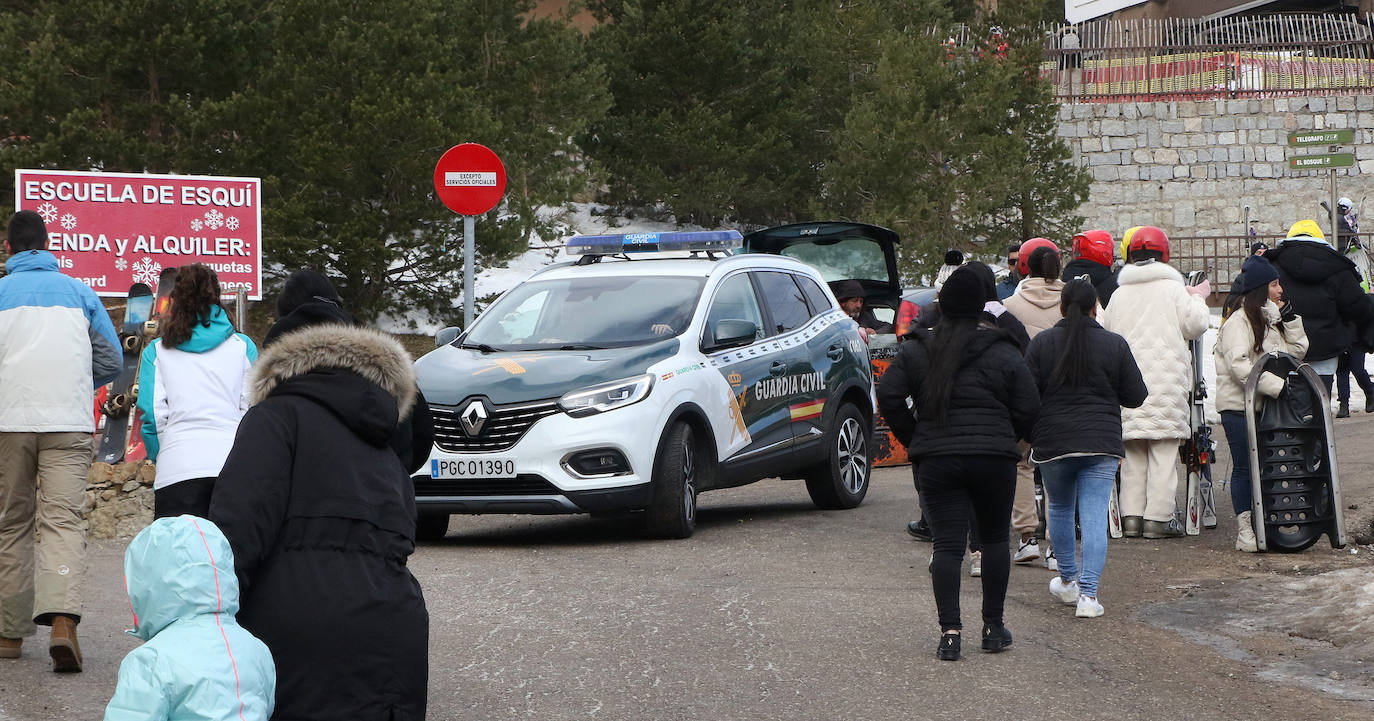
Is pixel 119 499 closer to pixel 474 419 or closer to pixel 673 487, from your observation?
pixel 474 419

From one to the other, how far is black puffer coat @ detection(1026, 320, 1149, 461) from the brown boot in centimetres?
454

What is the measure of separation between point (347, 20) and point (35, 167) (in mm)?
4706

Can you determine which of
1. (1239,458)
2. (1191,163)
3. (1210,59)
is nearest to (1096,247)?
(1239,458)

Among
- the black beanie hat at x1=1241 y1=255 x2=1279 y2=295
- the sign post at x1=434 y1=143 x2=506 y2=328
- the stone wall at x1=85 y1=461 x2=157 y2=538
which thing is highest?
the sign post at x1=434 y1=143 x2=506 y2=328

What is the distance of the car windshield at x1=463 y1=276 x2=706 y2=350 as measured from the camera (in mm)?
Answer: 10758

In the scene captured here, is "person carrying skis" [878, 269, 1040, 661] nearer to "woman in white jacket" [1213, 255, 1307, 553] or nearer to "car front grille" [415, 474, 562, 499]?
"car front grille" [415, 474, 562, 499]

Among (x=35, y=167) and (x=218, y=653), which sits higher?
(x=35, y=167)

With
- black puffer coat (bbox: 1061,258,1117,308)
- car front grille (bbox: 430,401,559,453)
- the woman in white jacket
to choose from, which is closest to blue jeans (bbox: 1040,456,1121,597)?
the woman in white jacket

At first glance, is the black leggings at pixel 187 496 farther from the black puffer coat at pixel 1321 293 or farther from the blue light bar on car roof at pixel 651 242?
the black puffer coat at pixel 1321 293

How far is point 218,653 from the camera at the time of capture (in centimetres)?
327

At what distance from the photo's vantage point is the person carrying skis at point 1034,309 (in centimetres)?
959

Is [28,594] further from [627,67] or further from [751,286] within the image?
[627,67]

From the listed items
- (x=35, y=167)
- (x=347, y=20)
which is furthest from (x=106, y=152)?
(x=347, y=20)

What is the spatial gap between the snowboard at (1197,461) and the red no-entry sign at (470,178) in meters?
6.79
